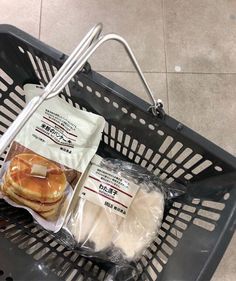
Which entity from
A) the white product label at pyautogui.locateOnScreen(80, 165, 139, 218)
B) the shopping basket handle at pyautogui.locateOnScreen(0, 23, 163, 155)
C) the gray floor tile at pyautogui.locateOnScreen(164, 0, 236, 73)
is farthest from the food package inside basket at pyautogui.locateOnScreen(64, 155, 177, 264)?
the gray floor tile at pyautogui.locateOnScreen(164, 0, 236, 73)

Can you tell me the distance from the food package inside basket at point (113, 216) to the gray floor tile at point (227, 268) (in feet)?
0.93

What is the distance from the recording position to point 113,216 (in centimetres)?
62

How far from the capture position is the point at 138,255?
0.62 m

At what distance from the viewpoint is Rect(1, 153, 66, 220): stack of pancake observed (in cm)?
62

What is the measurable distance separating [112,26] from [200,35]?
26cm

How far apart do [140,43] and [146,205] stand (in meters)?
0.56

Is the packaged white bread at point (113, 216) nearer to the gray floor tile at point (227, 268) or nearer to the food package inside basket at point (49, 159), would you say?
the food package inside basket at point (49, 159)

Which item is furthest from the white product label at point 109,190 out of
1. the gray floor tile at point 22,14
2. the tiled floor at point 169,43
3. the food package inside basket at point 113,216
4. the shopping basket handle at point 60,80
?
the gray floor tile at point 22,14

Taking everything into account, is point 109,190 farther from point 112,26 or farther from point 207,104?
point 112,26

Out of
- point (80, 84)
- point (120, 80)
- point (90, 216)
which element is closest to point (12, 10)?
point (120, 80)

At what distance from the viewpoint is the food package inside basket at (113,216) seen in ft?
2.02

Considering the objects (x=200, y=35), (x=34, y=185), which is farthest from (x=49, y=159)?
(x=200, y=35)

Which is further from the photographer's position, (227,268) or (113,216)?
(227,268)

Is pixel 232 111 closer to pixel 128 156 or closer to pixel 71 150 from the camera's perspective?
pixel 128 156
